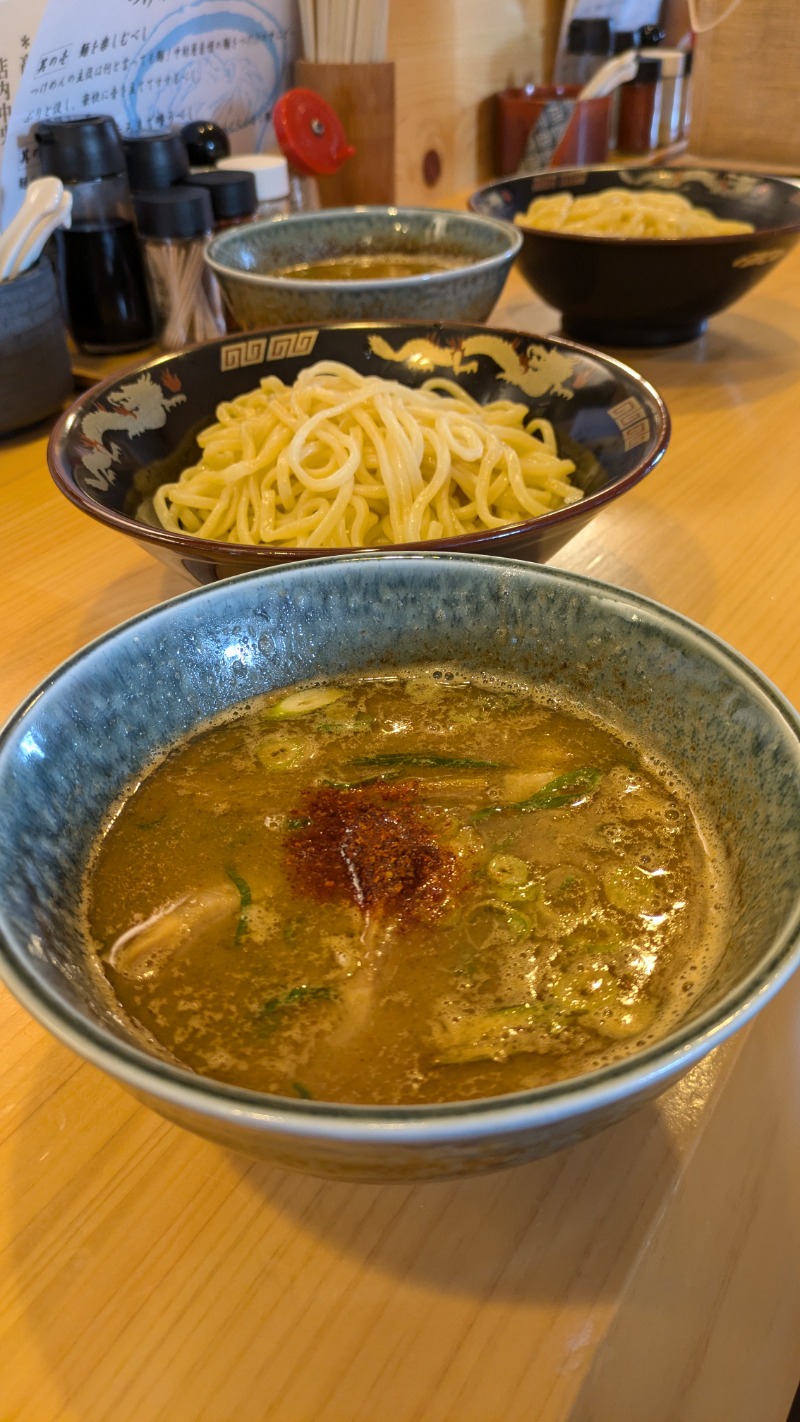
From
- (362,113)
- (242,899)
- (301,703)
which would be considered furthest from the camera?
(362,113)

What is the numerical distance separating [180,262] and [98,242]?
0.16 metres

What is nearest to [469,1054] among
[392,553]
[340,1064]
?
[340,1064]

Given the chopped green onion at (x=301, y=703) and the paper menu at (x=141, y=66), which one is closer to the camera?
the chopped green onion at (x=301, y=703)

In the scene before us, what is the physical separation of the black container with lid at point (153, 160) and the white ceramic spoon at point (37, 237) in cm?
34

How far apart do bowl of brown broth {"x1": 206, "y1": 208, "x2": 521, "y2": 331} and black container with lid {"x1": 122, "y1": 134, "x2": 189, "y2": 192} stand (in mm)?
231

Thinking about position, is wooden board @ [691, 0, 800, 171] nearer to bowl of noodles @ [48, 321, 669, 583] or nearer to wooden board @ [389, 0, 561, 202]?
wooden board @ [389, 0, 561, 202]

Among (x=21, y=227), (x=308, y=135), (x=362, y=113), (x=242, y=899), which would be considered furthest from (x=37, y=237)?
Result: (x=242, y=899)

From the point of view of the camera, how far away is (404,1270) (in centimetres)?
67

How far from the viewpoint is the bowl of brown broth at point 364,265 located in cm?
162

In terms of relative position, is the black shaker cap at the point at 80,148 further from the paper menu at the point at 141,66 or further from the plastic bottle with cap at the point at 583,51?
the plastic bottle with cap at the point at 583,51

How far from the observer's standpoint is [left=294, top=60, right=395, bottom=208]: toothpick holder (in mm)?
2449

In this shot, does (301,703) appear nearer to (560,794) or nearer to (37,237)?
(560,794)

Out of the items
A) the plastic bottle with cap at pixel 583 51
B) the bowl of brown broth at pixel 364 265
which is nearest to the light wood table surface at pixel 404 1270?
the bowl of brown broth at pixel 364 265

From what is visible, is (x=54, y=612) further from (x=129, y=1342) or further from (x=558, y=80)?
(x=558, y=80)
